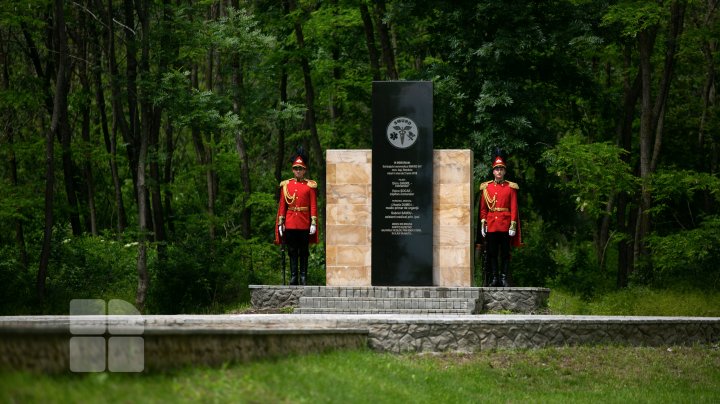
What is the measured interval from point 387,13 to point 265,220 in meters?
9.93

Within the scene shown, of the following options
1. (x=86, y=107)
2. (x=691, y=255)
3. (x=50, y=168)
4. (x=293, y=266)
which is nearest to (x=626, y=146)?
(x=691, y=255)

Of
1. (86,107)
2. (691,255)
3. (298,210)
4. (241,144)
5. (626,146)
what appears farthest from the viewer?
(86,107)

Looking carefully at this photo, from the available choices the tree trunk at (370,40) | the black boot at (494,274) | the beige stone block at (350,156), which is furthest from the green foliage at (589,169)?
the tree trunk at (370,40)

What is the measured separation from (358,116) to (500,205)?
43.5 ft

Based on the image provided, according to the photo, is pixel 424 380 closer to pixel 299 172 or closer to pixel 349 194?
pixel 349 194

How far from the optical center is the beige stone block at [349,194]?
1923 cm

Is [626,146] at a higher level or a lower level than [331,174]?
higher

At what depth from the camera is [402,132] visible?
18969 mm

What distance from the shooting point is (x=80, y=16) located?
1160 inches

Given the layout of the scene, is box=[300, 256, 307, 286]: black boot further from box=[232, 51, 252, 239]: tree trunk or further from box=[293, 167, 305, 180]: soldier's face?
box=[232, 51, 252, 239]: tree trunk

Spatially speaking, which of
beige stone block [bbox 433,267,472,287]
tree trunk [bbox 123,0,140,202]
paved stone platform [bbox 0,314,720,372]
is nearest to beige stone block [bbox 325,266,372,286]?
beige stone block [bbox 433,267,472,287]

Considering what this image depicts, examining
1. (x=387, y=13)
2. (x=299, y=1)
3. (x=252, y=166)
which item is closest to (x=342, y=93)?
(x=299, y=1)

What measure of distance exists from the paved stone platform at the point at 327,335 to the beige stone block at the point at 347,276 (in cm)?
422

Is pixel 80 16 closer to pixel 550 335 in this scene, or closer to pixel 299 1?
pixel 299 1
